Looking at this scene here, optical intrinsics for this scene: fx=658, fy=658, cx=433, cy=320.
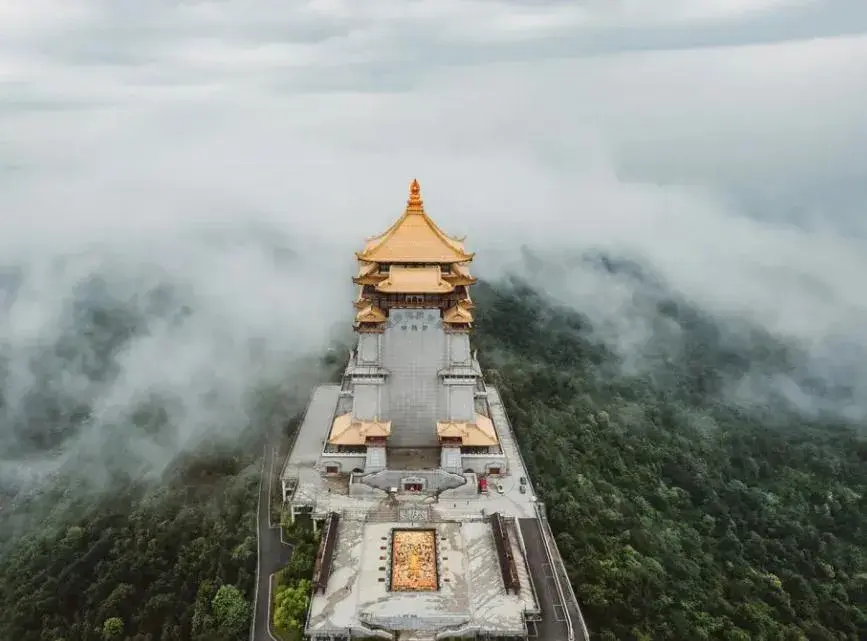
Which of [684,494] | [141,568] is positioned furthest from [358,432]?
[684,494]

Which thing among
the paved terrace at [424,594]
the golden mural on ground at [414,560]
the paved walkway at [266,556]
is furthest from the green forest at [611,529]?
the golden mural on ground at [414,560]

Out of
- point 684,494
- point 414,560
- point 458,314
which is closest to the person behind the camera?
point 414,560

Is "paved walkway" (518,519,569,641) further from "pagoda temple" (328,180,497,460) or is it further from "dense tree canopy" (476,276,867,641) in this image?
"pagoda temple" (328,180,497,460)

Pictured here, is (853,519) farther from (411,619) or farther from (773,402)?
(411,619)

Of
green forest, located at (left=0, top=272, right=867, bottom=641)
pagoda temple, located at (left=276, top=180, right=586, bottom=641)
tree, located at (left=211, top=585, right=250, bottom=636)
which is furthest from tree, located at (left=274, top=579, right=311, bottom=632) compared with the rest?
tree, located at (left=211, top=585, right=250, bottom=636)

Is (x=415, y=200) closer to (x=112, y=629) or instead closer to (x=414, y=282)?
(x=414, y=282)
